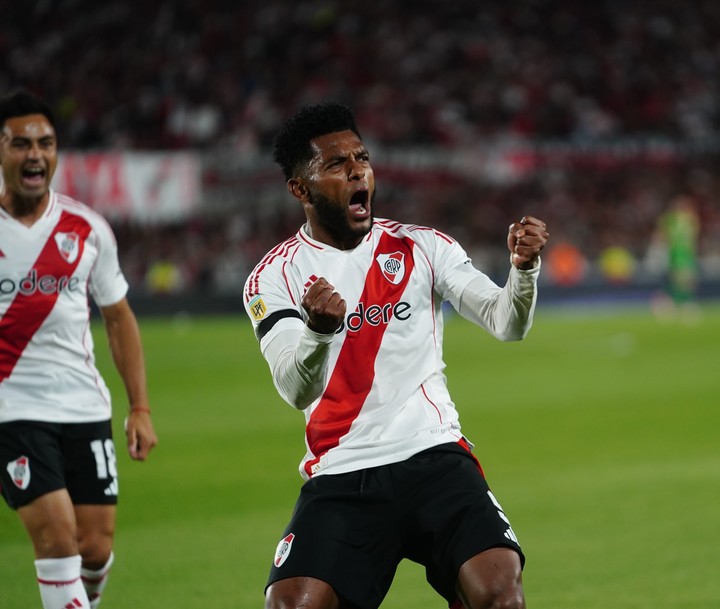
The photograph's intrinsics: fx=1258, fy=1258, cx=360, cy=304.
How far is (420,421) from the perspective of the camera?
4062mm

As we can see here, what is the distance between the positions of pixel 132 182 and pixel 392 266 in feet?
70.8

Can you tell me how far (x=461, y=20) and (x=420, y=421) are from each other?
103 ft

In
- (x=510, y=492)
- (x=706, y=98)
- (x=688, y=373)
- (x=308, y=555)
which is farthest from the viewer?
(x=706, y=98)

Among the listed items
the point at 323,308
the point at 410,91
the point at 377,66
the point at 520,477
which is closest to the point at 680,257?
the point at 410,91

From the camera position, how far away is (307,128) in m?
4.15

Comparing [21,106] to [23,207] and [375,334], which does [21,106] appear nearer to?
[23,207]

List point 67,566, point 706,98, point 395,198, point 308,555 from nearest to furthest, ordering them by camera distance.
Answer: point 308,555, point 67,566, point 395,198, point 706,98

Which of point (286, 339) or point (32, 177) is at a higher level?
point (32, 177)

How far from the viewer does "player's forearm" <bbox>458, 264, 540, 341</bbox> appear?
3.85 metres

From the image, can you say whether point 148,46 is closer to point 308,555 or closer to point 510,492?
point 510,492

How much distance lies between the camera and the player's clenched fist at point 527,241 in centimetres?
373

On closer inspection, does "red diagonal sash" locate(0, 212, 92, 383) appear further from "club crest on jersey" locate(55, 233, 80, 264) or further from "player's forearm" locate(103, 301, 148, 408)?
"player's forearm" locate(103, 301, 148, 408)

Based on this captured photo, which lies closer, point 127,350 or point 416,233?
point 416,233

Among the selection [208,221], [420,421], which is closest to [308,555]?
[420,421]
